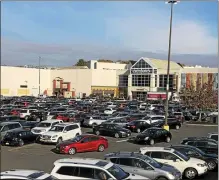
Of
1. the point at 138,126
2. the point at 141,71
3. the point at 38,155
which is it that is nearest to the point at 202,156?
the point at 38,155

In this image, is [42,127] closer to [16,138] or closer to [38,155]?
[16,138]

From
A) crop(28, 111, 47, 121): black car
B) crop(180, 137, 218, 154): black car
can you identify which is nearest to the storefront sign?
crop(28, 111, 47, 121): black car

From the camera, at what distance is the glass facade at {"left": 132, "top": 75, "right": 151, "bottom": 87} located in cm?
10925

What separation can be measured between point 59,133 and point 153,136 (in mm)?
7496

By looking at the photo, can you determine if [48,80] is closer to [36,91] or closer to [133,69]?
[36,91]

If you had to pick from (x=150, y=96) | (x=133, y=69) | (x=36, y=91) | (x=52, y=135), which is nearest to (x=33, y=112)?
(x=52, y=135)

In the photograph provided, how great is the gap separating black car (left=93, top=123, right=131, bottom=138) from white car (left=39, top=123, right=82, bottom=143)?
4.37 m

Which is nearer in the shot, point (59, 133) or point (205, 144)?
point (205, 144)

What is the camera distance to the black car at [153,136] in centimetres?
3092

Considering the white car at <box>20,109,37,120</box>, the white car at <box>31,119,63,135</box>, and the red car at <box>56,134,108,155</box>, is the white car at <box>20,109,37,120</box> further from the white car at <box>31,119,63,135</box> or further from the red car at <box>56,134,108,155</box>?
the red car at <box>56,134,108,155</box>

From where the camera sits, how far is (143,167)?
54.4 feet

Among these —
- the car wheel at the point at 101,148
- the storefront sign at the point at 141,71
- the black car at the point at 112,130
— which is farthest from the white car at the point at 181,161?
the storefront sign at the point at 141,71

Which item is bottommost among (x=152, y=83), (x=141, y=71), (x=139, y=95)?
(x=139, y=95)

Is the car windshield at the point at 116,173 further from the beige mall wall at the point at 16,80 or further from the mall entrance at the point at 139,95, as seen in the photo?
the beige mall wall at the point at 16,80
